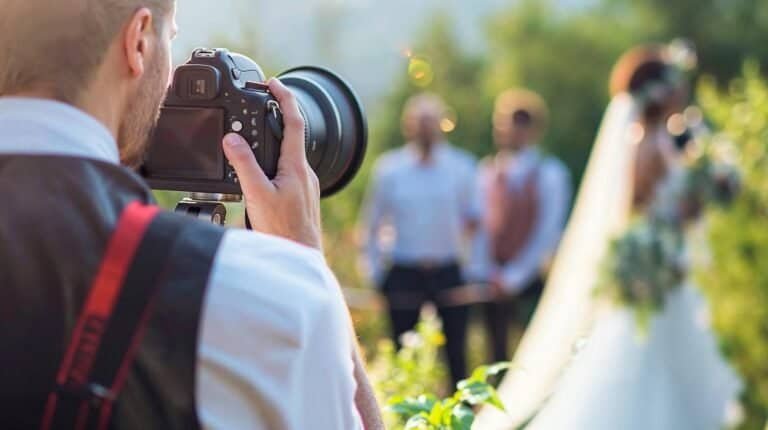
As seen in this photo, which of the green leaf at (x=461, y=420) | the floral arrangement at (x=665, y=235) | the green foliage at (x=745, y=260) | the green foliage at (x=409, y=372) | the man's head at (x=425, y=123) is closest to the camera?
the green leaf at (x=461, y=420)

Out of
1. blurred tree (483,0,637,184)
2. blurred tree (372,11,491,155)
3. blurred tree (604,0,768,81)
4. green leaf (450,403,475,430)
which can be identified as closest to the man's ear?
green leaf (450,403,475,430)

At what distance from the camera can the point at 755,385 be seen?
19.0ft

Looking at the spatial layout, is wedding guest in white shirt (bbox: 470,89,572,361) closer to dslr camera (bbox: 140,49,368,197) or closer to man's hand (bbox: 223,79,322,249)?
dslr camera (bbox: 140,49,368,197)

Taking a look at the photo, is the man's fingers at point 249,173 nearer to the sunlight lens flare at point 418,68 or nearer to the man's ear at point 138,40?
the man's ear at point 138,40

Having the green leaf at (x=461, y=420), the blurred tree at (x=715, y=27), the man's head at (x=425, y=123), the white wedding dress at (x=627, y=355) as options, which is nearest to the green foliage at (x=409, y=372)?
the green leaf at (x=461, y=420)

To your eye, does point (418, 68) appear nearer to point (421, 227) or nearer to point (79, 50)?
point (79, 50)

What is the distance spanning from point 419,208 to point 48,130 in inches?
236

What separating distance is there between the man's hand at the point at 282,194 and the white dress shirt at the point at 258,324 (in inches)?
11.7

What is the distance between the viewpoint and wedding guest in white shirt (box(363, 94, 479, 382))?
7.19 metres

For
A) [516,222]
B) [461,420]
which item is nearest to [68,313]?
[461,420]

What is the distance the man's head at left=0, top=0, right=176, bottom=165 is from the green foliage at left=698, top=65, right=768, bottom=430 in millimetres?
4402

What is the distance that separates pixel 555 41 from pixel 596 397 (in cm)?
1493

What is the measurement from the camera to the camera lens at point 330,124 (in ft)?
6.66

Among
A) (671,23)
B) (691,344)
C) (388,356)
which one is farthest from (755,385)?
(671,23)
